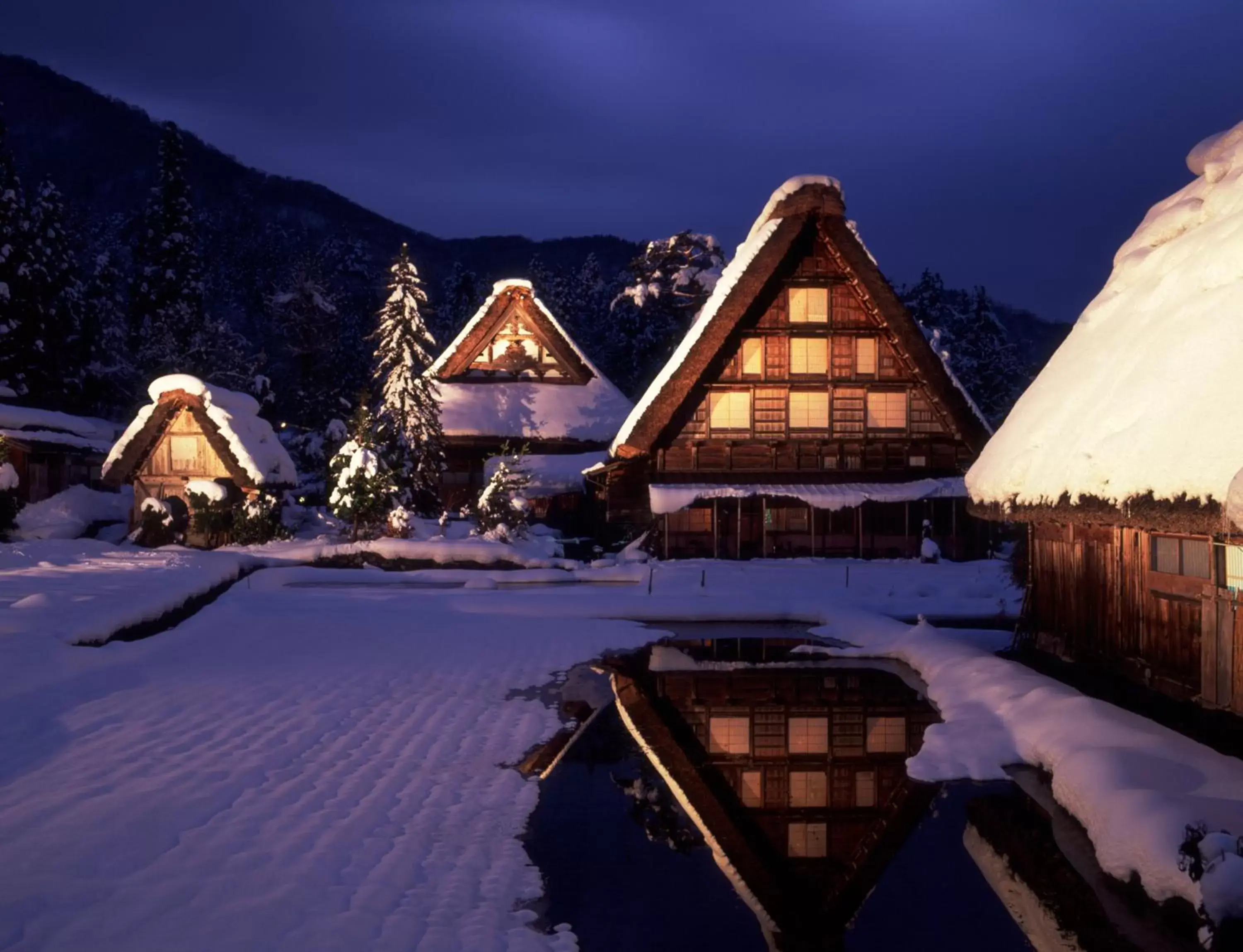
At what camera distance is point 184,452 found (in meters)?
33.7

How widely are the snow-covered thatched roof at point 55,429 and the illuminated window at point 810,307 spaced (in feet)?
86.2

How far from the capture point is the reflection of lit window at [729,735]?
372 inches

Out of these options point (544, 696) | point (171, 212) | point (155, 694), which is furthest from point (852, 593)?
point (171, 212)

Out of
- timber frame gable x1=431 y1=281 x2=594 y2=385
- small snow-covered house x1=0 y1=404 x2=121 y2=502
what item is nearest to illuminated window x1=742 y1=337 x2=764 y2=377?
timber frame gable x1=431 y1=281 x2=594 y2=385

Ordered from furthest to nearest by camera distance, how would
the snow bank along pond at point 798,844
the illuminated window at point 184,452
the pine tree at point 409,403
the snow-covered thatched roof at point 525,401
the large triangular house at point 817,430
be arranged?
the snow-covered thatched roof at point 525,401 → the pine tree at point 409,403 → the illuminated window at point 184,452 → the large triangular house at point 817,430 → the snow bank along pond at point 798,844

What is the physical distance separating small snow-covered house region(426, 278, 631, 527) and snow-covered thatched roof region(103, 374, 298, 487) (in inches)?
275

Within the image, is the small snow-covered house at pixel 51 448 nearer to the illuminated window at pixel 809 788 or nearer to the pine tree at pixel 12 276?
the pine tree at pixel 12 276

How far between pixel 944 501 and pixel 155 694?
24.0 meters

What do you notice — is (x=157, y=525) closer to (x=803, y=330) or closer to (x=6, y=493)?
(x=6, y=493)

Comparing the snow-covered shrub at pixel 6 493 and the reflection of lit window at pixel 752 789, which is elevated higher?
the snow-covered shrub at pixel 6 493

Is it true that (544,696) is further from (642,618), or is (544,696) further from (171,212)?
(171,212)

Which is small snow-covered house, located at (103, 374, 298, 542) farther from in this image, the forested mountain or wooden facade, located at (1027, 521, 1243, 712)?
wooden facade, located at (1027, 521, 1243, 712)

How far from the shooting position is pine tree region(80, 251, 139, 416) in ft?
157

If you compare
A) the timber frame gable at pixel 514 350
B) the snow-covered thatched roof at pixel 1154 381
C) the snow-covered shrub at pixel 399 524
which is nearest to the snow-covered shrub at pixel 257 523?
the snow-covered shrub at pixel 399 524
